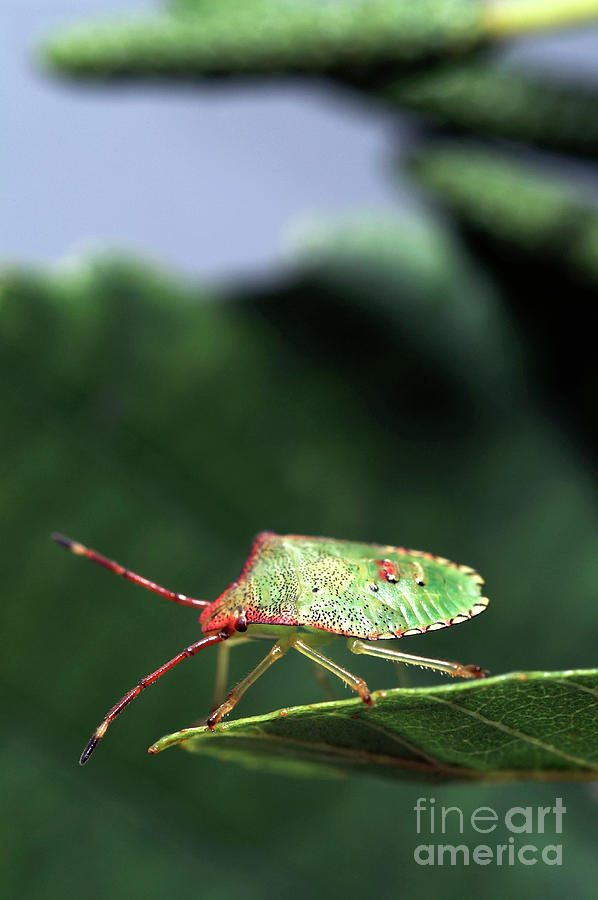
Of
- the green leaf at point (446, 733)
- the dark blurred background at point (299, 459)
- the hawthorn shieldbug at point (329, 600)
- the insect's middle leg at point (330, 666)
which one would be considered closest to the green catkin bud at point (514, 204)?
the dark blurred background at point (299, 459)

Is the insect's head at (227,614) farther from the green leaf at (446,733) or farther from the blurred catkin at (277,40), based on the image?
the blurred catkin at (277,40)

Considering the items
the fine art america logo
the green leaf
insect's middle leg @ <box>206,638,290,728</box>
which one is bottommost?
the fine art america logo

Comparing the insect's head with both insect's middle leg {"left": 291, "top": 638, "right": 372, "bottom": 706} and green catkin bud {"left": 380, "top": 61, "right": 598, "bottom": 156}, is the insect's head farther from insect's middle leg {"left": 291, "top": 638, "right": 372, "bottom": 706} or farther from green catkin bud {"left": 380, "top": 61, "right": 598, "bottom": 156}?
green catkin bud {"left": 380, "top": 61, "right": 598, "bottom": 156}

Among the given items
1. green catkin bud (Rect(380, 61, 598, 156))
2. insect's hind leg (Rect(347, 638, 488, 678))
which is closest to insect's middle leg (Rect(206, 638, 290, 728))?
insect's hind leg (Rect(347, 638, 488, 678))

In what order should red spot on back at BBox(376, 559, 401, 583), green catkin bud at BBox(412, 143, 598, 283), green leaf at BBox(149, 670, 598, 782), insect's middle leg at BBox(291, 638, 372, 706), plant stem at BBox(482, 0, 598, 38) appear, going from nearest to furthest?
1. green leaf at BBox(149, 670, 598, 782)
2. insect's middle leg at BBox(291, 638, 372, 706)
3. red spot on back at BBox(376, 559, 401, 583)
4. plant stem at BBox(482, 0, 598, 38)
5. green catkin bud at BBox(412, 143, 598, 283)

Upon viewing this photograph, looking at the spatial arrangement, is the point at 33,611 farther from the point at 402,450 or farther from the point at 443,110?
the point at 443,110

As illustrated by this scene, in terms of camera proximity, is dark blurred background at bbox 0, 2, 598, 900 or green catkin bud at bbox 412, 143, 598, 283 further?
green catkin bud at bbox 412, 143, 598, 283
